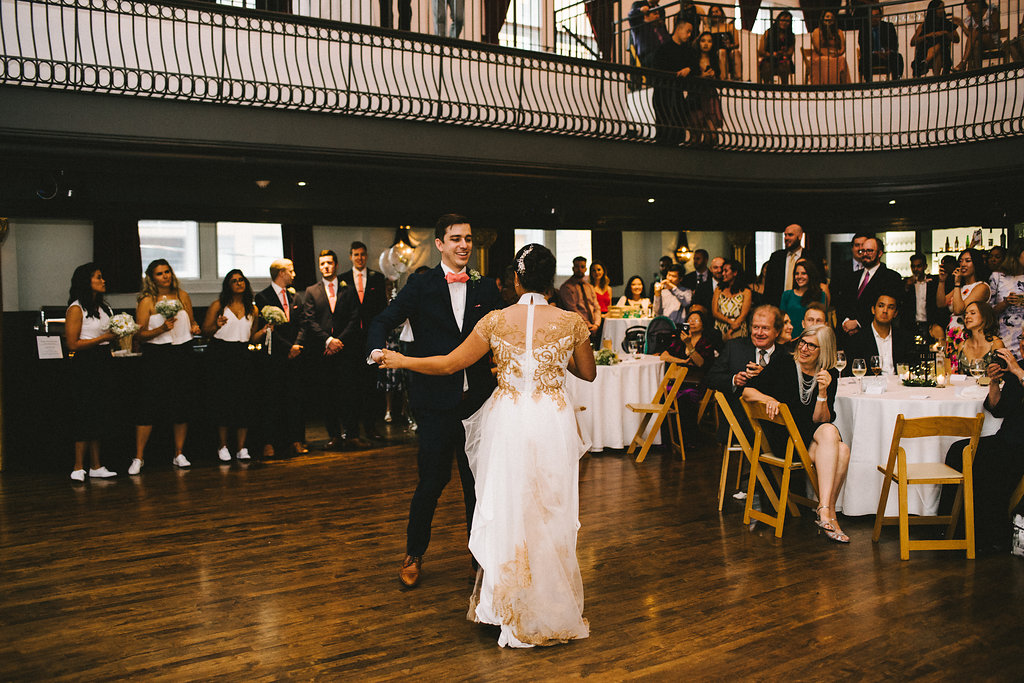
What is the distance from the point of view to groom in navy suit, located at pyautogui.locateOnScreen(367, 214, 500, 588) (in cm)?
370

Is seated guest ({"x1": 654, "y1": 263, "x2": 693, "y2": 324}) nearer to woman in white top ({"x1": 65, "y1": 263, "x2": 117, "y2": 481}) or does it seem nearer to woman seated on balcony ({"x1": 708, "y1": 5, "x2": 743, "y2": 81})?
woman seated on balcony ({"x1": 708, "y1": 5, "x2": 743, "y2": 81})

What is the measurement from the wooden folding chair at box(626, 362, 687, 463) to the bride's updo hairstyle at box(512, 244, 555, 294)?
3699mm

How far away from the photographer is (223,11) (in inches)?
277

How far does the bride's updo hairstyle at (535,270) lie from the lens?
10.7ft

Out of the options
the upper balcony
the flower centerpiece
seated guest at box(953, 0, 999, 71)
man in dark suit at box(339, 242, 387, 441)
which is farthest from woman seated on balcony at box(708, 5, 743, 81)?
the flower centerpiece

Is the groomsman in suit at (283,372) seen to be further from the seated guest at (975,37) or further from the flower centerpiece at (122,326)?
the seated guest at (975,37)

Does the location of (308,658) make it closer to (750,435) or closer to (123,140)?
(750,435)

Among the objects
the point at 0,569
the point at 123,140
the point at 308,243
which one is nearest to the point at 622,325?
the point at 308,243

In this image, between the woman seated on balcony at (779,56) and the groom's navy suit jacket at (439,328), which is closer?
the groom's navy suit jacket at (439,328)

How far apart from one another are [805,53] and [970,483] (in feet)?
30.1

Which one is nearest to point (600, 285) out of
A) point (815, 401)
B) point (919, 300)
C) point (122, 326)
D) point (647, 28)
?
point (647, 28)

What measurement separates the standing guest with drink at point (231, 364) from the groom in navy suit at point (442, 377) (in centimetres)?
369

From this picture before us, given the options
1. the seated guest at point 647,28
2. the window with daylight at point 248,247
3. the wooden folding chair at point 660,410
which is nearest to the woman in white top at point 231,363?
the wooden folding chair at point 660,410

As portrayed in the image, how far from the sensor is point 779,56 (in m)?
11.4
